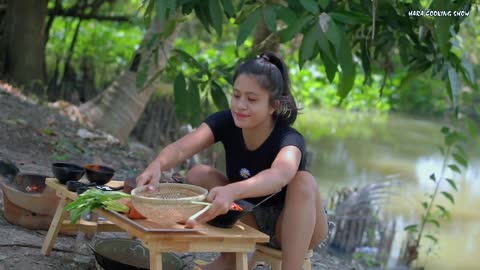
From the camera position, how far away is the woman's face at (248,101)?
123 inches

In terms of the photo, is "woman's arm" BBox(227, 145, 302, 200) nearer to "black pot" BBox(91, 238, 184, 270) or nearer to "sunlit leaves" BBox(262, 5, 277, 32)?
"black pot" BBox(91, 238, 184, 270)

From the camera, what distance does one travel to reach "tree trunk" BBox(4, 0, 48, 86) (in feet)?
24.0

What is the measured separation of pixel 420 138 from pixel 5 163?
10805mm

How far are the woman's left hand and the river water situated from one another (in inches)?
144

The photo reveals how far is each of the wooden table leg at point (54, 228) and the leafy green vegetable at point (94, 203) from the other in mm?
455

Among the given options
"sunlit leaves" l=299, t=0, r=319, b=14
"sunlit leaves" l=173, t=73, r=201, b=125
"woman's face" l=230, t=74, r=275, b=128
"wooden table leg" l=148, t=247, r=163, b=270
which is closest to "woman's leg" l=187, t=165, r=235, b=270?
"woman's face" l=230, t=74, r=275, b=128

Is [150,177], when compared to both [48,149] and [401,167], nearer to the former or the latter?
[48,149]

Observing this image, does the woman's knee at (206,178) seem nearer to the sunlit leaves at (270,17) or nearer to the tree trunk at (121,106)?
the sunlit leaves at (270,17)

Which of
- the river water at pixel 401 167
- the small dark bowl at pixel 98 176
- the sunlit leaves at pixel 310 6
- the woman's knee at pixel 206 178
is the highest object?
the sunlit leaves at pixel 310 6

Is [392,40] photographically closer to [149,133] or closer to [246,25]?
[246,25]

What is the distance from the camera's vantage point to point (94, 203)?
2.84 metres

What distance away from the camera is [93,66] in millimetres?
8453

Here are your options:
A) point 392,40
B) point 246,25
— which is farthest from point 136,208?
point 392,40

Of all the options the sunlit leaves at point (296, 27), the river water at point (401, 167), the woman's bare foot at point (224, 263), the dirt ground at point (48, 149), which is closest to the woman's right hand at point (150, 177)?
the woman's bare foot at point (224, 263)
